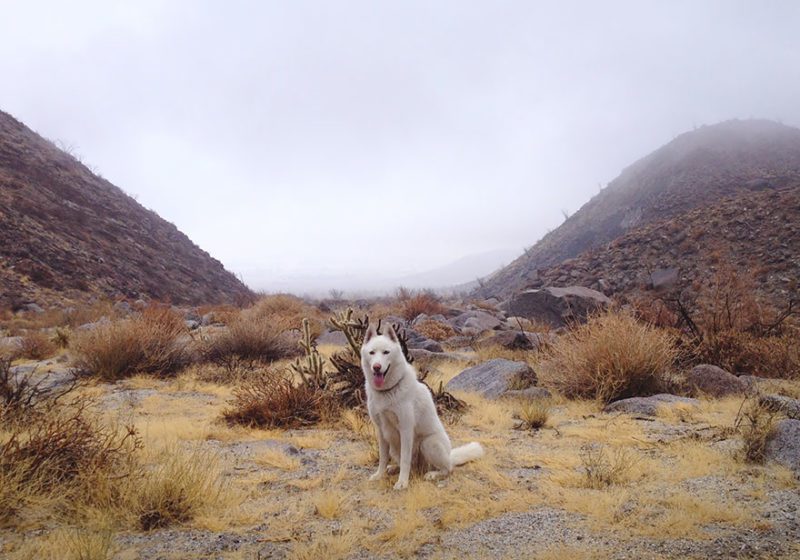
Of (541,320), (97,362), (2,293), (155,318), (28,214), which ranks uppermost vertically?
(28,214)

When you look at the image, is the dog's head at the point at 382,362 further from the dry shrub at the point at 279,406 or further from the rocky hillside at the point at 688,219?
the rocky hillside at the point at 688,219

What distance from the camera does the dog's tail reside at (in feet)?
14.5

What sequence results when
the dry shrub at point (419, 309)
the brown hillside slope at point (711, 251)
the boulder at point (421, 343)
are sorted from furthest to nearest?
the dry shrub at point (419, 309) < the brown hillside slope at point (711, 251) < the boulder at point (421, 343)

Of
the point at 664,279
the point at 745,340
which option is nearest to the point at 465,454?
the point at 745,340

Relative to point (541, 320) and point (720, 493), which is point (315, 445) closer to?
point (720, 493)

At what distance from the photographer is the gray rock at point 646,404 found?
631 cm

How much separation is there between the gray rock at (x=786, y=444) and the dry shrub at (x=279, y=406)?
4755mm

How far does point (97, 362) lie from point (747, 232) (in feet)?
81.1

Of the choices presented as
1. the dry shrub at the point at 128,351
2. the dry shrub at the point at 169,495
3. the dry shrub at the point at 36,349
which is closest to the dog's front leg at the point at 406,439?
the dry shrub at the point at 169,495

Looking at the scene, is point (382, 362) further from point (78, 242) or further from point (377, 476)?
point (78, 242)

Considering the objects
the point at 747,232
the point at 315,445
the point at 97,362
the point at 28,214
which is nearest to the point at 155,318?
the point at 97,362

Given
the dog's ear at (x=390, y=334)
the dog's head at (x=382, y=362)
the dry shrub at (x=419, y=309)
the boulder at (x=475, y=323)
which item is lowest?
the boulder at (x=475, y=323)

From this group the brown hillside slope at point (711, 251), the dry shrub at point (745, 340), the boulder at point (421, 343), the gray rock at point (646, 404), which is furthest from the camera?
the brown hillside slope at point (711, 251)

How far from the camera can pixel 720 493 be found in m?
3.60
